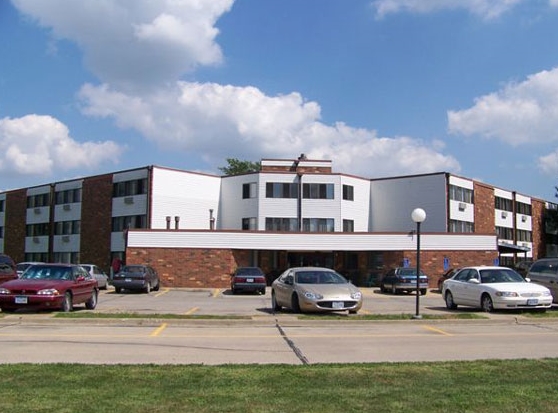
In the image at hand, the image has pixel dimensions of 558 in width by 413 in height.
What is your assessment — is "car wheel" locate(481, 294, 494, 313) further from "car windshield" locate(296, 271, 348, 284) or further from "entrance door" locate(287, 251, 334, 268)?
"entrance door" locate(287, 251, 334, 268)

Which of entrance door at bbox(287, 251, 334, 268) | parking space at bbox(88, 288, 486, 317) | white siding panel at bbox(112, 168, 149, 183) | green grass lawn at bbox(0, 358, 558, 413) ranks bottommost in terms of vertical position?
parking space at bbox(88, 288, 486, 317)

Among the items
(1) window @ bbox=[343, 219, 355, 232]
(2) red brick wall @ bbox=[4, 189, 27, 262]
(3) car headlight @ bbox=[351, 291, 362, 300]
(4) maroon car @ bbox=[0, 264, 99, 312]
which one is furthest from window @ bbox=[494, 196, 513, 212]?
(4) maroon car @ bbox=[0, 264, 99, 312]

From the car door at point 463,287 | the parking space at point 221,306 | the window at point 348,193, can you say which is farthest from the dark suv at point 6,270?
the window at point 348,193

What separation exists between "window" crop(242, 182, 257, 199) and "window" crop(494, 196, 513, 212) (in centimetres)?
2372

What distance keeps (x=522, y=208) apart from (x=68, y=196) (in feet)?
147

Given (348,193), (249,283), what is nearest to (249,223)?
(348,193)

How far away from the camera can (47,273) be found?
59.0 ft

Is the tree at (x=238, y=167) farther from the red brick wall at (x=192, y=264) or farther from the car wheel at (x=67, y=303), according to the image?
the car wheel at (x=67, y=303)

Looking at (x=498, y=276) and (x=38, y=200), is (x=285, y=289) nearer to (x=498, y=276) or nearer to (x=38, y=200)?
(x=498, y=276)

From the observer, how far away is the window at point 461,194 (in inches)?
1886

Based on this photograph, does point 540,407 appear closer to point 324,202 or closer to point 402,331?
point 402,331

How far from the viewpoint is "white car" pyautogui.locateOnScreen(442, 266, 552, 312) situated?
56.6 feet

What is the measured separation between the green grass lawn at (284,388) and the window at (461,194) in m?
40.7

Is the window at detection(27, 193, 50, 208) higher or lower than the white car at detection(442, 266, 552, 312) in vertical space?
higher
